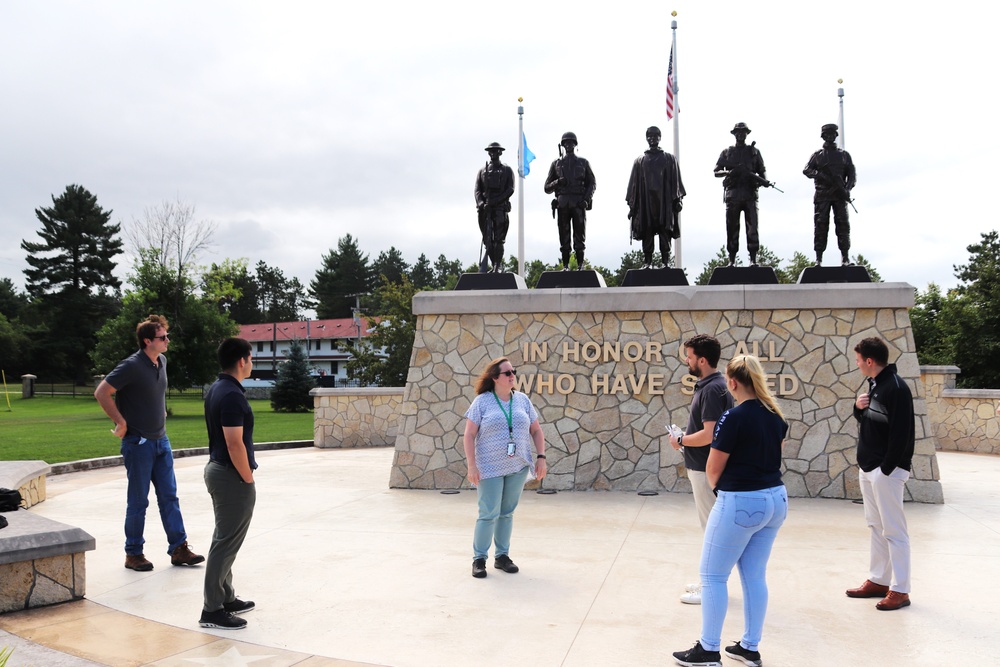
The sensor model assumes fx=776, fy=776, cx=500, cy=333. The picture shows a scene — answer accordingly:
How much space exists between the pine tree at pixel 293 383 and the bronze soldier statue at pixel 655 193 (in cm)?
2487

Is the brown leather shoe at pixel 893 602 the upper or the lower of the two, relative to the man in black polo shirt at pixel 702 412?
lower

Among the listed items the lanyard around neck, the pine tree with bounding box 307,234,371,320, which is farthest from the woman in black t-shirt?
the pine tree with bounding box 307,234,371,320

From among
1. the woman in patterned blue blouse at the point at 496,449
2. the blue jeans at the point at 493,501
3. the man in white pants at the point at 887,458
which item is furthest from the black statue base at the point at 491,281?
the man in white pants at the point at 887,458

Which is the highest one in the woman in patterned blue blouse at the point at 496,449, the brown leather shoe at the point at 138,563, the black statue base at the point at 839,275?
the black statue base at the point at 839,275

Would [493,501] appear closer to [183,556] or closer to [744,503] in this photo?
[744,503]

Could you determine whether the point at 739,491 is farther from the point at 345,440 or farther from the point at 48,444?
the point at 48,444

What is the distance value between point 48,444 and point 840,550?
654 inches

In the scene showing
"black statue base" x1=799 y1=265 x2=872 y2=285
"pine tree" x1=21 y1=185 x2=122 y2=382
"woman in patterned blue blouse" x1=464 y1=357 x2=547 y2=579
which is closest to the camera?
"woman in patterned blue blouse" x1=464 y1=357 x2=547 y2=579

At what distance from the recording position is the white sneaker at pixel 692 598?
519 cm

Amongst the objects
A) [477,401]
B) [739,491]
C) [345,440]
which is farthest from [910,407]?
[345,440]

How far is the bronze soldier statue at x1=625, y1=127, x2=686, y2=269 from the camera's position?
415 inches

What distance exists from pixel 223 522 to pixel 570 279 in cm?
701

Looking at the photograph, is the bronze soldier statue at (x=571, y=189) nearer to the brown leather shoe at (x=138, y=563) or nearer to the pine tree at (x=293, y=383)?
the brown leather shoe at (x=138, y=563)

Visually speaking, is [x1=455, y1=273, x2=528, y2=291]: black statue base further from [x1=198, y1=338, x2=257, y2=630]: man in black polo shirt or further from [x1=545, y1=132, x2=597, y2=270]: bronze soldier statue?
[x1=198, y1=338, x2=257, y2=630]: man in black polo shirt
